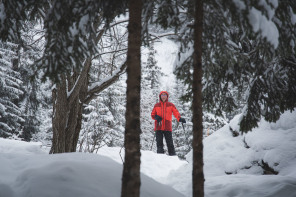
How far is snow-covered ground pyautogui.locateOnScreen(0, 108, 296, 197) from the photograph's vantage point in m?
2.76

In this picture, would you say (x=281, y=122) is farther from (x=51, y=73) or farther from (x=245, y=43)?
(x=51, y=73)

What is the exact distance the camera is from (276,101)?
420 cm

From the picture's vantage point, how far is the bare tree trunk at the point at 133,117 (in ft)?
7.20

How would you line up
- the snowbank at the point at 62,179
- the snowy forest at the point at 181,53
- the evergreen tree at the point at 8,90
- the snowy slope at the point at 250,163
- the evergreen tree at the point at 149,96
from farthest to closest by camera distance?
the evergreen tree at the point at 149,96, the evergreen tree at the point at 8,90, the snowy slope at the point at 250,163, the snowbank at the point at 62,179, the snowy forest at the point at 181,53

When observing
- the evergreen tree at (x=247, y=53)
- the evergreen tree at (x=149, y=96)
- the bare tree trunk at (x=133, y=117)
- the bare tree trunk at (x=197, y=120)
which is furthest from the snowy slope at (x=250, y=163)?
the evergreen tree at (x=149, y=96)

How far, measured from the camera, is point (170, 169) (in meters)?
7.40

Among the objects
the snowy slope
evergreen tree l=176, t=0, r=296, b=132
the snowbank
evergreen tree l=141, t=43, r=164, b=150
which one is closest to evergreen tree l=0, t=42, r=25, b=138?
the snowbank

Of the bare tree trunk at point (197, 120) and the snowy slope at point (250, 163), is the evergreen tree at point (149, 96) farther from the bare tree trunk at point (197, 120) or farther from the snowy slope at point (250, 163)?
the bare tree trunk at point (197, 120)

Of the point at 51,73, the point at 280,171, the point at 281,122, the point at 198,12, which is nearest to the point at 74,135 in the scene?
the point at 51,73

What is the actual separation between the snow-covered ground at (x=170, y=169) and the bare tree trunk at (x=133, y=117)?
723 mm

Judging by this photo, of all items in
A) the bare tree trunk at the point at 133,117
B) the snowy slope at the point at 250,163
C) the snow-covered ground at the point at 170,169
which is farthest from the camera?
the snowy slope at the point at 250,163

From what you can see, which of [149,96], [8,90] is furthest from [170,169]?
[149,96]

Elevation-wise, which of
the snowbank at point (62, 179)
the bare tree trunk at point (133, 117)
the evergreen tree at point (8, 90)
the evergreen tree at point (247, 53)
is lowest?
the snowbank at point (62, 179)

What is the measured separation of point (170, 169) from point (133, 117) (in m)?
5.65
